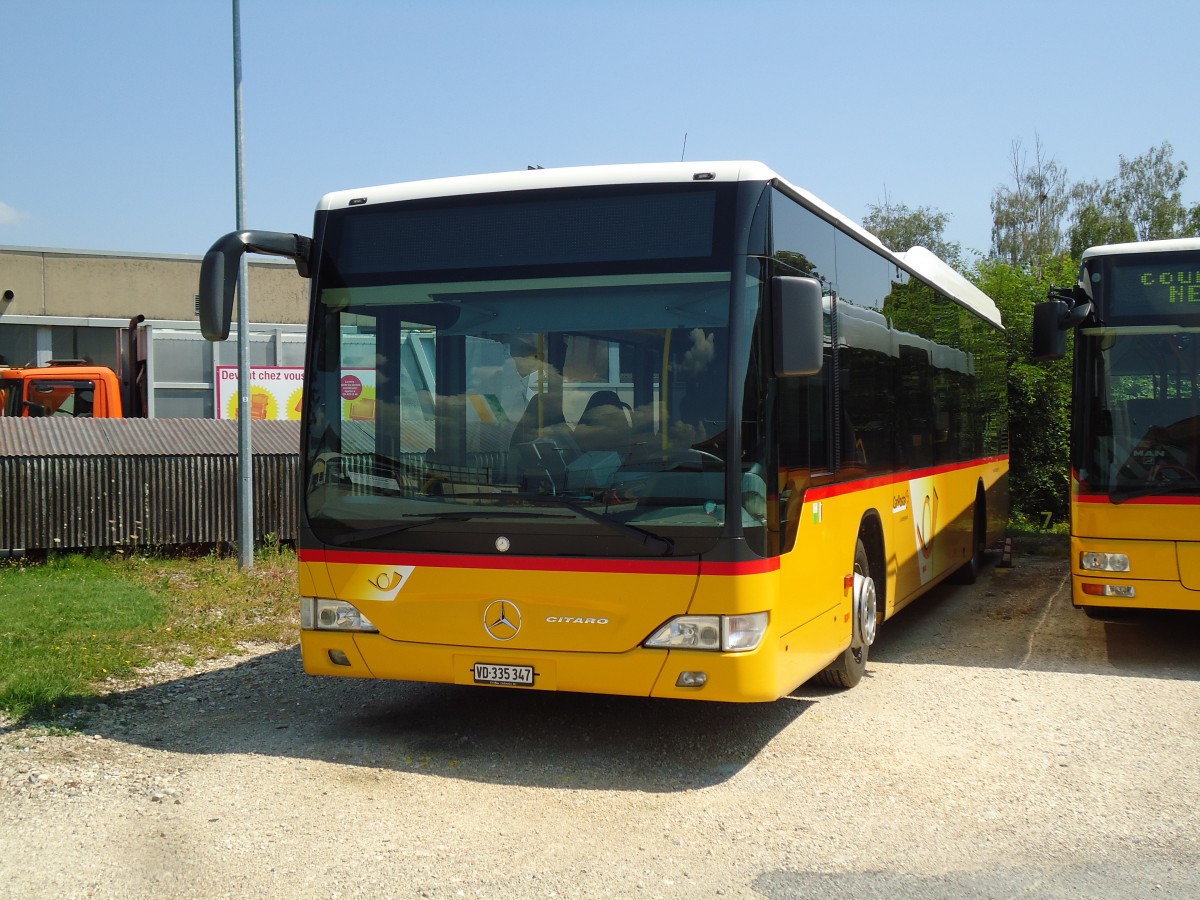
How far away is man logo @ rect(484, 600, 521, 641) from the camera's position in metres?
6.25

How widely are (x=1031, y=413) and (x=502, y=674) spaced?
1505cm

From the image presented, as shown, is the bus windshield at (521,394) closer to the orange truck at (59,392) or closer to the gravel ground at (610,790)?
the gravel ground at (610,790)

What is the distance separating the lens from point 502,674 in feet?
20.6

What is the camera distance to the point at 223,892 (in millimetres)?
4586

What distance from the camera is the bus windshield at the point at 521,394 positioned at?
6008 millimetres

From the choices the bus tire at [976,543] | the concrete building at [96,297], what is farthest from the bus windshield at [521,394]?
the concrete building at [96,297]

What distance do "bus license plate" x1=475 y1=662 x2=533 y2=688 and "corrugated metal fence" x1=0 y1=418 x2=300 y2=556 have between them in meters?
9.18

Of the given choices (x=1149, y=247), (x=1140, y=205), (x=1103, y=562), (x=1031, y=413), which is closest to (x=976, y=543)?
(x=1103, y=562)

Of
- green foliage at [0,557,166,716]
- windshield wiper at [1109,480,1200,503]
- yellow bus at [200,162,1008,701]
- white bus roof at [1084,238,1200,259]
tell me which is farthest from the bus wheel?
green foliage at [0,557,166,716]

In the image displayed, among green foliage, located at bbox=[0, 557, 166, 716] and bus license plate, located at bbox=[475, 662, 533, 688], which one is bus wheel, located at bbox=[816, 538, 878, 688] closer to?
bus license plate, located at bbox=[475, 662, 533, 688]

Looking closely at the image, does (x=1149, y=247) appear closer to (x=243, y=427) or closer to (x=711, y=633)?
(x=711, y=633)

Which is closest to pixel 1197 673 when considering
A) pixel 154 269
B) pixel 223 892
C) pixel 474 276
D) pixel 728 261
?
pixel 728 261

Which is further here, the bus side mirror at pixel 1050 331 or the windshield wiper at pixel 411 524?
the bus side mirror at pixel 1050 331

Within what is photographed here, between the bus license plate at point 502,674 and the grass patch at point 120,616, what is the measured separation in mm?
2907
